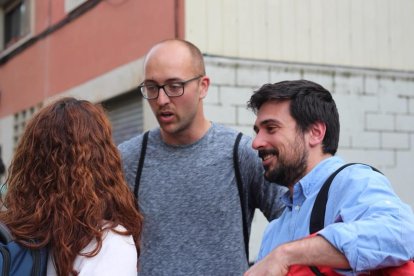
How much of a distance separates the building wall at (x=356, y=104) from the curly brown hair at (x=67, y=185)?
462cm

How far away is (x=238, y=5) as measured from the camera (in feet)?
22.8

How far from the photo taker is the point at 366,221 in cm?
186

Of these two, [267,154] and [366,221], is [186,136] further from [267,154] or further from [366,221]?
[366,221]

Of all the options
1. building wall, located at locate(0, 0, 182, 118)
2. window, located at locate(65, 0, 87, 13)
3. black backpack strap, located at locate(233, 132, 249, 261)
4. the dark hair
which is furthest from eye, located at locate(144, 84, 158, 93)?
window, located at locate(65, 0, 87, 13)

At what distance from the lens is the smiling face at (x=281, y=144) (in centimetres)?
236

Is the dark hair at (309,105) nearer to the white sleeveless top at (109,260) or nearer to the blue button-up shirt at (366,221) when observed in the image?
the blue button-up shirt at (366,221)

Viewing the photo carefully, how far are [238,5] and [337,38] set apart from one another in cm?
121

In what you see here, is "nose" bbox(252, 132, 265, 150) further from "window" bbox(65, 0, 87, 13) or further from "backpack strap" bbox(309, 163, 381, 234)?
"window" bbox(65, 0, 87, 13)

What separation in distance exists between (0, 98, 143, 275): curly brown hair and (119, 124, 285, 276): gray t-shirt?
70cm

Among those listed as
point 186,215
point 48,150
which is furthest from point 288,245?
point 186,215

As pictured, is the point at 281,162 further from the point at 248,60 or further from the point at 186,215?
the point at 248,60

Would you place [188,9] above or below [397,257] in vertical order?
above

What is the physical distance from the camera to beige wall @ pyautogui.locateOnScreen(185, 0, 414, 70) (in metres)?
6.82

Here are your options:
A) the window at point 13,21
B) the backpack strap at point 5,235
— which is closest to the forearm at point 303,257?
the backpack strap at point 5,235
